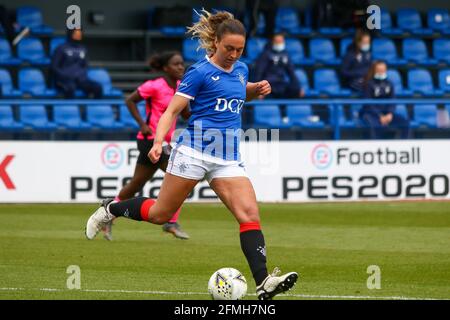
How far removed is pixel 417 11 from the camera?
92.6 ft

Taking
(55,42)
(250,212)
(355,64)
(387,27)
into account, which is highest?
(387,27)

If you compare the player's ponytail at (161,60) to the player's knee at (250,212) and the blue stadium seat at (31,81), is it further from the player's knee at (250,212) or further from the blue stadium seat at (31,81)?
the blue stadium seat at (31,81)

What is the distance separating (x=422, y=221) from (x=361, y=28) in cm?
915

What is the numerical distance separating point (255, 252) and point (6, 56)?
15.8 metres

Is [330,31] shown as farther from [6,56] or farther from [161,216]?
[161,216]

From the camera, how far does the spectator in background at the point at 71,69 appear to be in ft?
74.0

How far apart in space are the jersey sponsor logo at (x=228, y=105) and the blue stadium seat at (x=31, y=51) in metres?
15.2

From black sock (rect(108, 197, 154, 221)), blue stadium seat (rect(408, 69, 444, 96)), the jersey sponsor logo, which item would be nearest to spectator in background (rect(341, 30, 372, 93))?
blue stadium seat (rect(408, 69, 444, 96))

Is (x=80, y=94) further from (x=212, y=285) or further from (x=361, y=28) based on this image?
(x=212, y=285)

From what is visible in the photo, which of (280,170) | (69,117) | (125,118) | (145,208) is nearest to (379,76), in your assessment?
(280,170)

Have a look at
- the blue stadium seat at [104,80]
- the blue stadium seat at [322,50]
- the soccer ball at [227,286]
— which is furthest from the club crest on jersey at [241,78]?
the blue stadium seat at [322,50]

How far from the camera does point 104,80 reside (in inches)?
935

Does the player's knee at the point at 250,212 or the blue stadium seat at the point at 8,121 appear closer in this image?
the player's knee at the point at 250,212

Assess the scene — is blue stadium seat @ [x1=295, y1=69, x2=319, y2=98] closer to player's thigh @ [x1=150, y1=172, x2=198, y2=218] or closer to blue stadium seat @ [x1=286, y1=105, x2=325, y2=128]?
blue stadium seat @ [x1=286, y1=105, x2=325, y2=128]
